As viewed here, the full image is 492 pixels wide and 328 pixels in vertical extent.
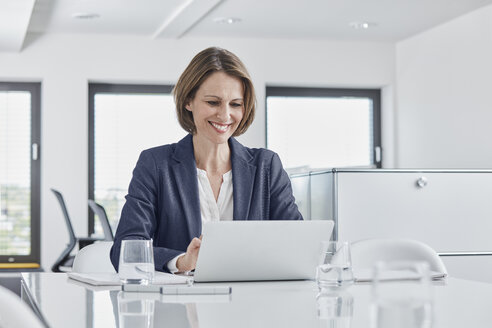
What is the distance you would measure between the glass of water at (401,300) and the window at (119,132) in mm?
6533

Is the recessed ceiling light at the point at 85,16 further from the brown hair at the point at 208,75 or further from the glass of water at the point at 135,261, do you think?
the glass of water at the point at 135,261

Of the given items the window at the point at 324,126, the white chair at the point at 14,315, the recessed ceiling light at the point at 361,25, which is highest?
the recessed ceiling light at the point at 361,25

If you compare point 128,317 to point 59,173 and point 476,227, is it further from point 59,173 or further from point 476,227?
point 59,173

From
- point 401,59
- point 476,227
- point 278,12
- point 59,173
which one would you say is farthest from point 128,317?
point 401,59

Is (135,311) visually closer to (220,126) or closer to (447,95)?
(220,126)

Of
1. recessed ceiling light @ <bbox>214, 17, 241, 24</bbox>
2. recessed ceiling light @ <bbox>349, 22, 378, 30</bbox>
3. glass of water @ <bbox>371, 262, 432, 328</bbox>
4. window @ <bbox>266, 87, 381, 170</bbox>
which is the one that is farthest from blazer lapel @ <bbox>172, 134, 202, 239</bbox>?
window @ <bbox>266, 87, 381, 170</bbox>

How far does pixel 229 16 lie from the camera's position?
6289 mm

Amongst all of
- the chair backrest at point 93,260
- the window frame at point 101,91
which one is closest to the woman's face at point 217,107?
the chair backrest at point 93,260

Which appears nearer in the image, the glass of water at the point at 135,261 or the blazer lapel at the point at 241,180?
the glass of water at the point at 135,261

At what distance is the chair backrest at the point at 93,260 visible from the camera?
2.07 metres

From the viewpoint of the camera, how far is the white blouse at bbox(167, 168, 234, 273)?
6.97 feet

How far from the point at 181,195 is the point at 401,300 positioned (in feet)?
4.72

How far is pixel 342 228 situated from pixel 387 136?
3.75 meters

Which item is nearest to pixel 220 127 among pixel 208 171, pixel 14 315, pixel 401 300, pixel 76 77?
pixel 208 171
